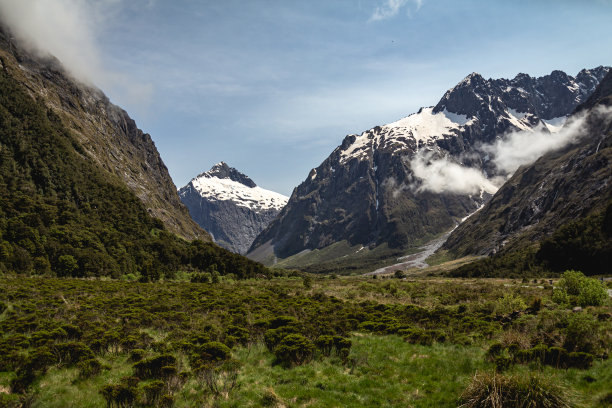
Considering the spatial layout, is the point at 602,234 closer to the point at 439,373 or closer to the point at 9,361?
the point at 439,373

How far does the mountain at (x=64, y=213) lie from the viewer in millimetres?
73250

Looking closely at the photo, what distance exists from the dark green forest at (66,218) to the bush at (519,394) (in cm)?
7417

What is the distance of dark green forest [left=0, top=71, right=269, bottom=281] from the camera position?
7275cm

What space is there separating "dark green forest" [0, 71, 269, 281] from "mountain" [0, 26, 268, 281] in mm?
216

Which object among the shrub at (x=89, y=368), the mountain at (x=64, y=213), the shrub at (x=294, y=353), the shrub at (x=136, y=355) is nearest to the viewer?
the shrub at (x=89, y=368)

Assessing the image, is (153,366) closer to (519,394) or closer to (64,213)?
(519,394)

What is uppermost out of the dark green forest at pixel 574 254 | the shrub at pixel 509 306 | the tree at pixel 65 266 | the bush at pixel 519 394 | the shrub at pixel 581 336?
the tree at pixel 65 266

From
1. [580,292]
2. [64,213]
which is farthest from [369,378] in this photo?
[64,213]

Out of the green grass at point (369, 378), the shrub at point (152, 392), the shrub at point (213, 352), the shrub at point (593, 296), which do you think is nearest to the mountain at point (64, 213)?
the shrub at point (213, 352)

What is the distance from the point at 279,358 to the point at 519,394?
41.8 ft

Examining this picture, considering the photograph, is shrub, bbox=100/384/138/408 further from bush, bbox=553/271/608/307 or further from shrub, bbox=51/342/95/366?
bush, bbox=553/271/608/307

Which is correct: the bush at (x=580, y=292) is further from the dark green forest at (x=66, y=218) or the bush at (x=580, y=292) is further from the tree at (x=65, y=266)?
the tree at (x=65, y=266)

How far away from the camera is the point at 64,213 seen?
92312mm

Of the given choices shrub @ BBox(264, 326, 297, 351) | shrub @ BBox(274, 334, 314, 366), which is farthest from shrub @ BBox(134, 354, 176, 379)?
shrub @ BBox(264, 326, 297, 351)
